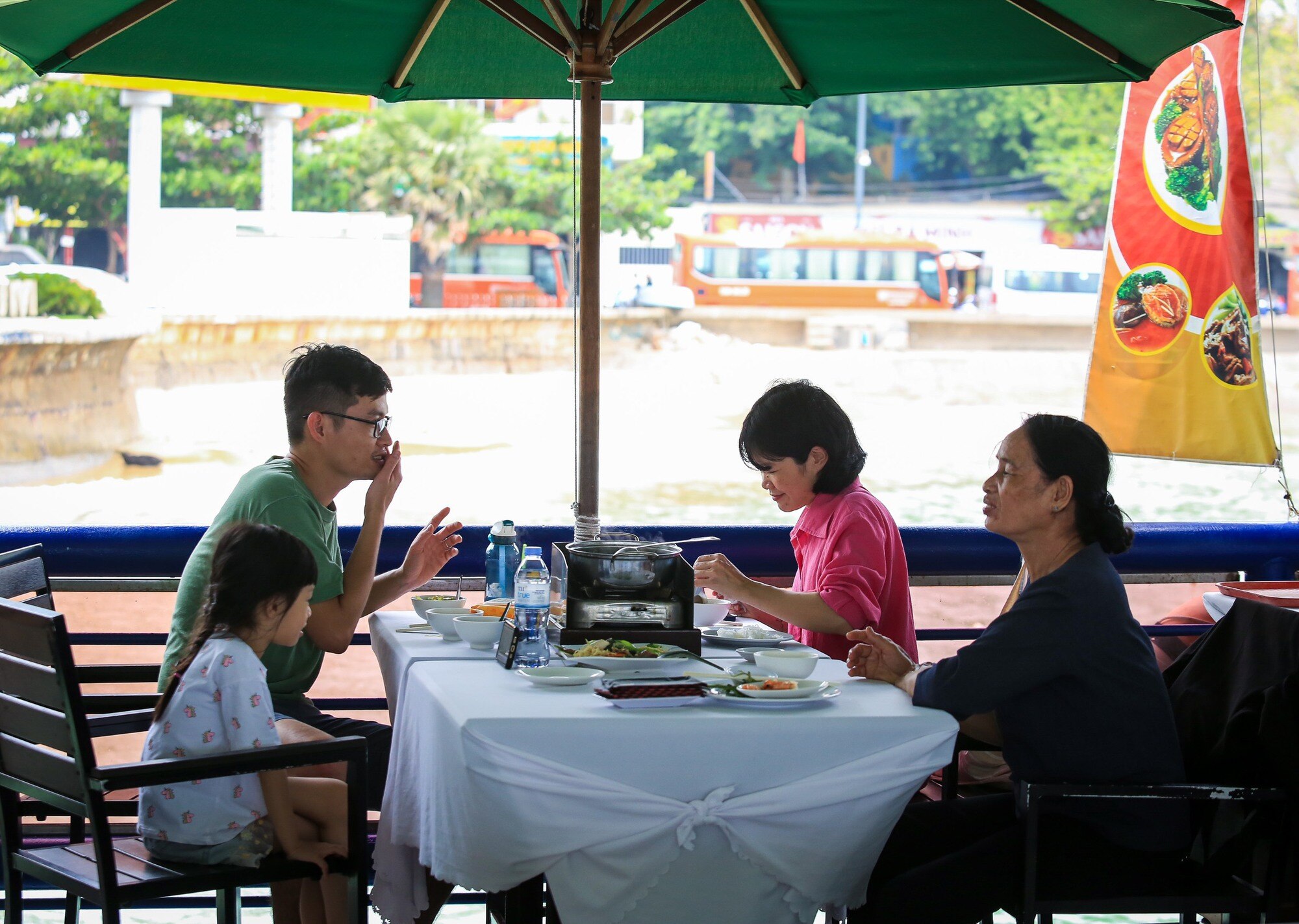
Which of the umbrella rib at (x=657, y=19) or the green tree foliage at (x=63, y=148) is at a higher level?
the green tree foliage at (x=63, y=148)

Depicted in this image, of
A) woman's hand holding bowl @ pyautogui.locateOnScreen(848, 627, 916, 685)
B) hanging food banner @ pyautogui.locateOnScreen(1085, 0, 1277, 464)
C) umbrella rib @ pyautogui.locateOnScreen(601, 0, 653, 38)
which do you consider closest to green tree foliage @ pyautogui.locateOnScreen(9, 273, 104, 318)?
hanging food banner @ pyautogui.locateOnScreen(1085, 0, 1277, 464)

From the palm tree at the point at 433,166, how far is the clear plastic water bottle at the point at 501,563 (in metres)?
32.2

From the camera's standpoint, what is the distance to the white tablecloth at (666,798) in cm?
174

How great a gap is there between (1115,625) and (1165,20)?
140 cm

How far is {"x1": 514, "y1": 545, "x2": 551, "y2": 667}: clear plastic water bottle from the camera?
2.06 m

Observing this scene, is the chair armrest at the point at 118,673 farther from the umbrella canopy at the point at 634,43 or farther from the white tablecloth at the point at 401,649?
the umbrella canopy at the point at 634,43

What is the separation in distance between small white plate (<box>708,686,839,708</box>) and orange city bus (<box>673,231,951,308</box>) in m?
36.7

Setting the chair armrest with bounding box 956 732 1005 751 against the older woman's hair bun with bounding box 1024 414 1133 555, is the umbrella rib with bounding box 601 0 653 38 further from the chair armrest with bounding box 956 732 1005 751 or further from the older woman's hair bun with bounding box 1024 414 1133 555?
the chair armrest with bounding box 956 732 1005 751

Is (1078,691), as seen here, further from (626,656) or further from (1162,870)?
(626,656)

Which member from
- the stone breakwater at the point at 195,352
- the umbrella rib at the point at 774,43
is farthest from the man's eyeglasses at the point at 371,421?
the stone breakwater at the point at 195,352

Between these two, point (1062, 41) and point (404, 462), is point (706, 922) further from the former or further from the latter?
point (404, 462)

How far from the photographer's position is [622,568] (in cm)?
219

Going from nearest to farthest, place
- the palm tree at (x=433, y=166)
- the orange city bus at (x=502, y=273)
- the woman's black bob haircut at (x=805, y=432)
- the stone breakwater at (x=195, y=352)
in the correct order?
the woman's black bob haircut at (x=805, y=432)
the stone breakwater at (x=195, y=352)
the palm tree at (x=433, y=166)
the orange city bus at (x=502, y=273)

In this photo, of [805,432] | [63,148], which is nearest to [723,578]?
[805,432]
